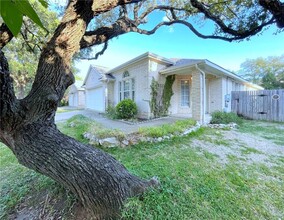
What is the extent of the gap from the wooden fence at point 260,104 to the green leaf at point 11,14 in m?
13.3

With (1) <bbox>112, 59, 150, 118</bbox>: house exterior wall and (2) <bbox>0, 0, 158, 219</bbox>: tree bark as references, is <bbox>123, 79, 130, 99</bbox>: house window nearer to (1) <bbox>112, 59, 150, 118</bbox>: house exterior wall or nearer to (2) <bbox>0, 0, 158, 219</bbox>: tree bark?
(1) <bbox>112, 59, 150, 118</bbox>: house exterior wall

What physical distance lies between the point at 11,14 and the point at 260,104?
533 inches

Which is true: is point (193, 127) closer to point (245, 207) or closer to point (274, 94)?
point (245, 207)

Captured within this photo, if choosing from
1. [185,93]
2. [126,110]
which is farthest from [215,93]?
[126,110]

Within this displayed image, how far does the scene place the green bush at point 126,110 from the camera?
9766mm

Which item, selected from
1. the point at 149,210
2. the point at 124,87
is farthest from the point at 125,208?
the point at 124,87

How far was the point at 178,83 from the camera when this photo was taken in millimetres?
10602

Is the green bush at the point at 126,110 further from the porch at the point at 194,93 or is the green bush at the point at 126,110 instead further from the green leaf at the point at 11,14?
the green leaf at the point at 11,14

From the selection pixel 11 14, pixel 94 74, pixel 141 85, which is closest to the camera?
pixel 11 14

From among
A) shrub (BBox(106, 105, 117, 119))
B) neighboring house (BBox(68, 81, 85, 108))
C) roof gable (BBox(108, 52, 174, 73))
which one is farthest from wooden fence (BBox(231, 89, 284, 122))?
neighboring house (BBox(68, 81, 85, 108))

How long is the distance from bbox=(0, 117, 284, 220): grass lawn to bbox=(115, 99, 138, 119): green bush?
193 inches

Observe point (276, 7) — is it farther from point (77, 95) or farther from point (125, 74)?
point (77, 95)

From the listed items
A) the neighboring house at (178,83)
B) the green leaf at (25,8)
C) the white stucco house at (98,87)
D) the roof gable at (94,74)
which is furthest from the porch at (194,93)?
the green leaf at (25,8)

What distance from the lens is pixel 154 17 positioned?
7652mm
